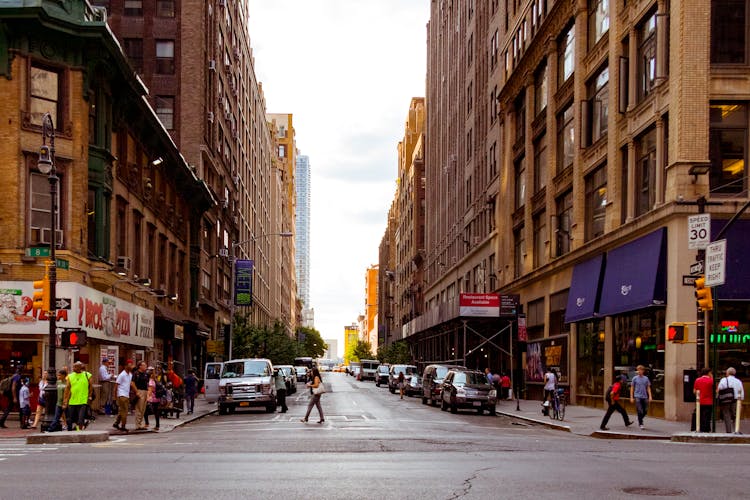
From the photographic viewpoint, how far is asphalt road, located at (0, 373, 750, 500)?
39.0ft

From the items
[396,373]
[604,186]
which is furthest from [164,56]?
[604,186]

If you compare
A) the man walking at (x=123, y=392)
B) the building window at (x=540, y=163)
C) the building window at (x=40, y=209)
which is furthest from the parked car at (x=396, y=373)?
the man walking at (x=123, y=392)

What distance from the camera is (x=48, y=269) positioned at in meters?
23.9

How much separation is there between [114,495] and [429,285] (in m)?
86.9

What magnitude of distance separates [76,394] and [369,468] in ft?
38.6

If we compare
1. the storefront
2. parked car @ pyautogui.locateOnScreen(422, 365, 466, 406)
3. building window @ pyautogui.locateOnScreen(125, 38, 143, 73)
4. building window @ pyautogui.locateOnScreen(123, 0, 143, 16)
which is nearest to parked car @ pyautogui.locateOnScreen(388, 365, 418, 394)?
parked car @ pyautogui.locateOnScreen(422, 365, 466, 406)

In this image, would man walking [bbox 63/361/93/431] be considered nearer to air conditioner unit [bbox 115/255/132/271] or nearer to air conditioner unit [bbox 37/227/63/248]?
air conditioner unit [bbox 37/227/63/248]

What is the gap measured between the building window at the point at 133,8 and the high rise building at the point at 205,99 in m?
0.07

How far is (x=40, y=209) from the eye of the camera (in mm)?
30281

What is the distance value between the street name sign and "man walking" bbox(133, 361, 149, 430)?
1597 centimetres

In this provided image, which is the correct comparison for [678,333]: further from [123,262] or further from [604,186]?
[123,262]

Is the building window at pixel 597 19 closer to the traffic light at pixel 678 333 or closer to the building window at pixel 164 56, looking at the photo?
the traffic light at pixel 678 333

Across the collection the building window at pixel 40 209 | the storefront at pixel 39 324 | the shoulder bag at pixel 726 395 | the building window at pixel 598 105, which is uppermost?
the building window at pixel 598 105

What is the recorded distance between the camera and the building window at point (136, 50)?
59.9 meters
